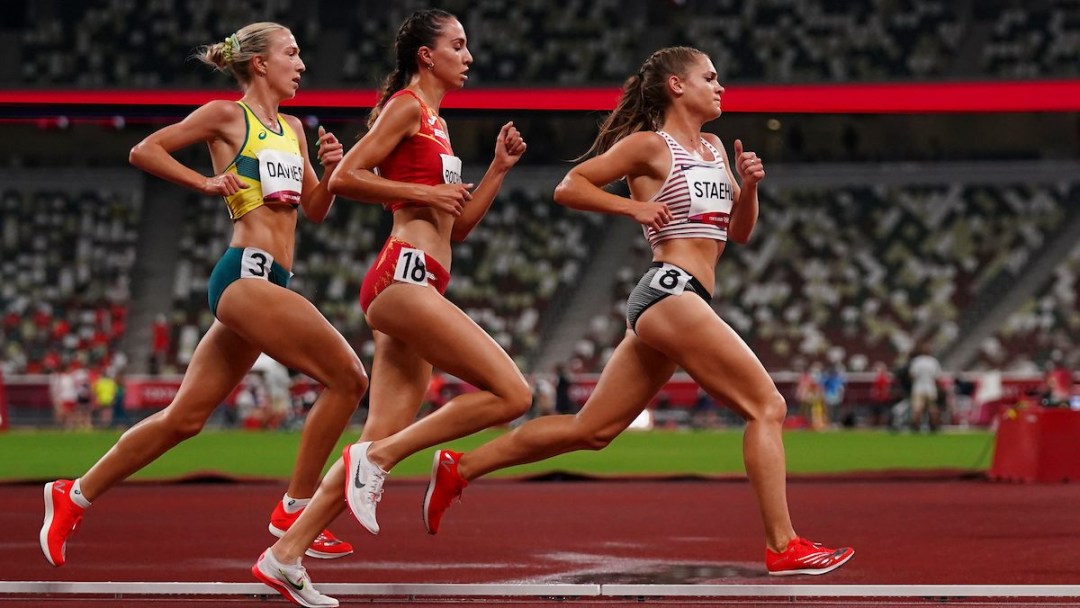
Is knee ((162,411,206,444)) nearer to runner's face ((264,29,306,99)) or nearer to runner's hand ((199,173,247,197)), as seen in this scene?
runner's hand ((199,173,247,197))

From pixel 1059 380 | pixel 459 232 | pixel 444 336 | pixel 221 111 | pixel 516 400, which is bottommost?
pixel 516 400

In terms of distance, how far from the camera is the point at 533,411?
106 feet

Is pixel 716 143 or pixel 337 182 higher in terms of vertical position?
pixel 716 143

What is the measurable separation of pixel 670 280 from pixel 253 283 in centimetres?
183

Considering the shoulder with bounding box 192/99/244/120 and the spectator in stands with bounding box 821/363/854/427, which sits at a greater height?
the spectator in stands with bounding box 821/363/854/427

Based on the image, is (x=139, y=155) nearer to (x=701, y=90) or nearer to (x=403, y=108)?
(x=403, y=108)

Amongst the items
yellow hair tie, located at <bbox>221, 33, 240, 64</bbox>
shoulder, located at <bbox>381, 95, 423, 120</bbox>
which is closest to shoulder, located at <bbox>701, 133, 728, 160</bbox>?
shoulder, located at <bbox>381, 95, 423, 120</bbox>

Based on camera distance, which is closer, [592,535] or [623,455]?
[592,535]

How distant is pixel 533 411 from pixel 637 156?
26161mm

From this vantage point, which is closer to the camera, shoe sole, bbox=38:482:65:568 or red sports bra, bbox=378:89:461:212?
red sports bra, bbox=378:89:461:212

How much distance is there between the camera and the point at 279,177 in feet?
20.8

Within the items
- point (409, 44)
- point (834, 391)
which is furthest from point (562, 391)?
point (409, 44)

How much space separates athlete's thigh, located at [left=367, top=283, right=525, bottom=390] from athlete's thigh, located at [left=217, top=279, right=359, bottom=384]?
33cm

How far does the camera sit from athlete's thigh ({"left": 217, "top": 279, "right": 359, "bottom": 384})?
5.94 metres
